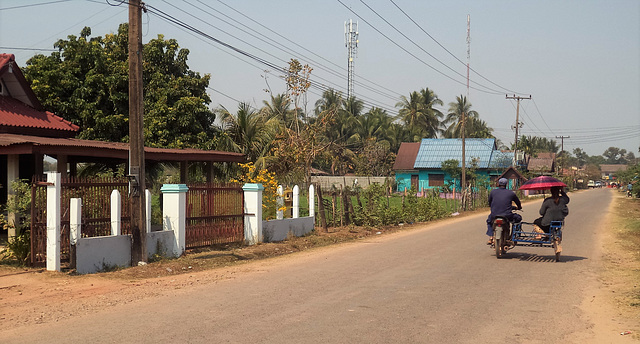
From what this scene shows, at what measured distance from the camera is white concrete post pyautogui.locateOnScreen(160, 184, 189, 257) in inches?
577

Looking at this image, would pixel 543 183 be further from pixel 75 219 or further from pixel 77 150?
pixel 77 150

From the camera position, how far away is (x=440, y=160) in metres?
64.4

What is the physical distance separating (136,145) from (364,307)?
682cm

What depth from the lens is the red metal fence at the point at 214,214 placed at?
15562 millimetres

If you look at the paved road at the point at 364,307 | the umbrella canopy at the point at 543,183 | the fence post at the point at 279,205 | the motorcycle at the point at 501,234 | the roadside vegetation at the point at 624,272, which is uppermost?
the umbrella canopy at the point at 543,183

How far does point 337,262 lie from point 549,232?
482cm

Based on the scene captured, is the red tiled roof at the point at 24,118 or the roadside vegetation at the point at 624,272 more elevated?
the red tiled roof at the point at 24,118

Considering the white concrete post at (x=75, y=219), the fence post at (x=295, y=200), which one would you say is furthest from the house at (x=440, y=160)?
the white concrete post at (x=75, y=219)

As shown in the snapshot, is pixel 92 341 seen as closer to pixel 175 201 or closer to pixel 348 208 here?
pixel 175 201

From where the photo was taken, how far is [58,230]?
39.9ft

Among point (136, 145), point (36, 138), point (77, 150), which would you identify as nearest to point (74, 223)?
point (136, 145)

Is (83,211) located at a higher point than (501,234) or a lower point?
higher

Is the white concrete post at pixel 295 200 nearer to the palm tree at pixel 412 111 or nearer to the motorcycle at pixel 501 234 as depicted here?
the motorcycle at pixel 501 234

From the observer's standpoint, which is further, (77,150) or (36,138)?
(36,138)
